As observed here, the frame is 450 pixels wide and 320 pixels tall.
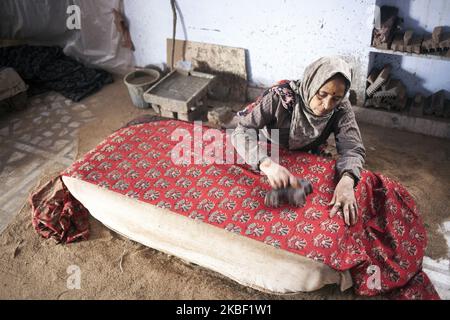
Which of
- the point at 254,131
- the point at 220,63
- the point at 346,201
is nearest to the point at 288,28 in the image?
the point at 220,63

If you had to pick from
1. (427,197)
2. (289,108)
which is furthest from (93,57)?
(427,197)

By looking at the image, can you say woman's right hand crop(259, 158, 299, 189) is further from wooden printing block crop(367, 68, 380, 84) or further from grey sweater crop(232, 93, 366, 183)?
wooden printing block crop(367, 68, 380, 84)

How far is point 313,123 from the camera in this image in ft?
7.94

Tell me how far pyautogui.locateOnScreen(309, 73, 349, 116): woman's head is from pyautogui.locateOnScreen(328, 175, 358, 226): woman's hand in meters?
0.43

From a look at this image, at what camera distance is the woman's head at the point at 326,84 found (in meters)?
2.12

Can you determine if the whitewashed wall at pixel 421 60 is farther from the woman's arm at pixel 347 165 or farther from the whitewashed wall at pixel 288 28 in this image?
the woman's arm at pixel 347 165

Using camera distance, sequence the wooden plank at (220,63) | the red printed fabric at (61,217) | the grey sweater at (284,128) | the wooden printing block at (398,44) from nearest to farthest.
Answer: the grey sweater at (284,128)
the red printed fabric at (61,217)
the wooden printing block at (398,44)
the wooden plank at (220,63)

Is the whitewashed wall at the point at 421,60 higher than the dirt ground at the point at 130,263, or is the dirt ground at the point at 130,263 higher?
the whitewashed wall at the point at 421,60

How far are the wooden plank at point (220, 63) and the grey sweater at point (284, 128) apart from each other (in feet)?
6.06

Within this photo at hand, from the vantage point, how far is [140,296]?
2.42 metres

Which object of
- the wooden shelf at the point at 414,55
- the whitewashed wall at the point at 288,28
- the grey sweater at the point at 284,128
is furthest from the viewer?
the whitewashed wall at the point at 288,28

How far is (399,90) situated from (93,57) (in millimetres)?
3849

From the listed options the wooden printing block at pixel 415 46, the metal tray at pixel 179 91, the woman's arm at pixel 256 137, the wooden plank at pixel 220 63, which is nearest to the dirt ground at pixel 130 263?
the woman's arm at pixel 256 137

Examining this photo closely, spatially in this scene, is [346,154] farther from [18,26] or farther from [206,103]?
[18,26]
